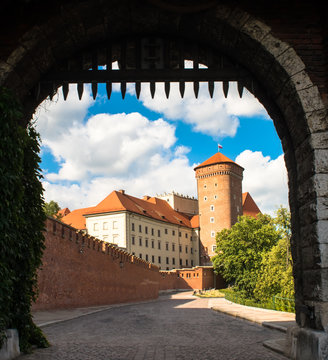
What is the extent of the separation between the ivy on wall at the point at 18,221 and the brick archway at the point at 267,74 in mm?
708

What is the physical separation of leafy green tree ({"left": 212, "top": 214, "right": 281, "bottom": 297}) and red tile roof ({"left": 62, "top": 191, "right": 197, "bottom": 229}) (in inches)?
668

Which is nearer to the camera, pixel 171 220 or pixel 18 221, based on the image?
pixel 18 221

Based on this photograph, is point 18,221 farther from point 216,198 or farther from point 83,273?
point 216,198

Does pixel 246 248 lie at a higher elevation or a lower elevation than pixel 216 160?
lower

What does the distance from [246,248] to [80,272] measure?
3272 centimetres

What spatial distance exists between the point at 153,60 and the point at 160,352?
4496mm

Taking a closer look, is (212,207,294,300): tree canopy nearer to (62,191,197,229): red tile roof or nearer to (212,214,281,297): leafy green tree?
(212,214,281,297): leafy green tree

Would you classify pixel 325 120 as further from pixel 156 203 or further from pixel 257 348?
pixel 156 203

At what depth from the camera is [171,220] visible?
76875 mm

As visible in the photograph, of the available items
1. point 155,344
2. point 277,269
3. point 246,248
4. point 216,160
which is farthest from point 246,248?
point 155,344

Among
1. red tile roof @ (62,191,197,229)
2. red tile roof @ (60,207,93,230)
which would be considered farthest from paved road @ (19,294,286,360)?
red tile roof @ (60,207,93,230)

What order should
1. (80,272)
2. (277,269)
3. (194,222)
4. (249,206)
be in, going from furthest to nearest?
(249,206) → (194,222) → (277,269) → (80,272)

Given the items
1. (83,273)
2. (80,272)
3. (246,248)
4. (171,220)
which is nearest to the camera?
(80,272)

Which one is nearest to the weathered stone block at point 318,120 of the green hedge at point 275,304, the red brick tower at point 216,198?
the green hedge at point 275,304
